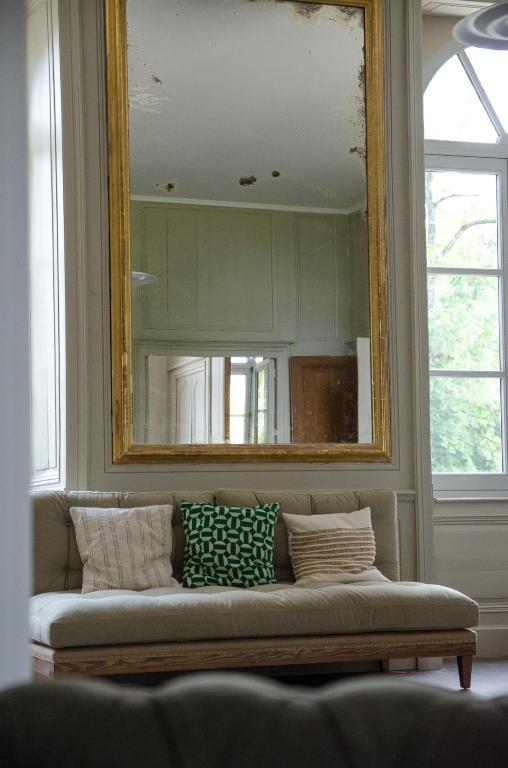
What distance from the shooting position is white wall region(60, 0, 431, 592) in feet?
15.1

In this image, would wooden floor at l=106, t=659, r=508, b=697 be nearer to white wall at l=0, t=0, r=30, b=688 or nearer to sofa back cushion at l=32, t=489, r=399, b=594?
sofa back cushion at l=32, t=489, r=399, b=594

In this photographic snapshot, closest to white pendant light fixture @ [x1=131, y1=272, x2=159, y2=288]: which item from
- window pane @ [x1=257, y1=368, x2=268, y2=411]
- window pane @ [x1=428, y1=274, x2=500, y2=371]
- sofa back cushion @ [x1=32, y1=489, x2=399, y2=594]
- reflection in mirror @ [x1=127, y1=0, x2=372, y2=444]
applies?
reflection in mirror @ [x1=127, y1=0, x2=372, y2=444]

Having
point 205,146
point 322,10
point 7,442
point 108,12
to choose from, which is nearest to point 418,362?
point 205,146

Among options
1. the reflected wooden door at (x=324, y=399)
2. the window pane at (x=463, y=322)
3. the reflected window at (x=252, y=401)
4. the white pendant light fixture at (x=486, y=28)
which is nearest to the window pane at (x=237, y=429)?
the reflected window at (x=252, y=401)

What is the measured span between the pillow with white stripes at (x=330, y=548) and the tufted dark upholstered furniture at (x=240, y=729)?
3598mm

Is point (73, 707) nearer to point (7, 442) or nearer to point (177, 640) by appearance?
point (7, 442)

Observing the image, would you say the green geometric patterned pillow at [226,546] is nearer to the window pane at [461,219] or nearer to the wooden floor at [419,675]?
the wooden floor at [419,675]

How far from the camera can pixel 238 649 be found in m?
3.71

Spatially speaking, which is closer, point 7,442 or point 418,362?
point 7,442

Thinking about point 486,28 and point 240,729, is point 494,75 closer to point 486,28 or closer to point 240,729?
point 486,28

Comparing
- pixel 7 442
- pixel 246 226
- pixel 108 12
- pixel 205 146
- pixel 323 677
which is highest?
pixel 108 12

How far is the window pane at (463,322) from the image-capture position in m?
5.59

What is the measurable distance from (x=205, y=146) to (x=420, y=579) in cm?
234

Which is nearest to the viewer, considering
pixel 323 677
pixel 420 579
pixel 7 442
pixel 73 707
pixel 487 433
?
pixel 73 707
